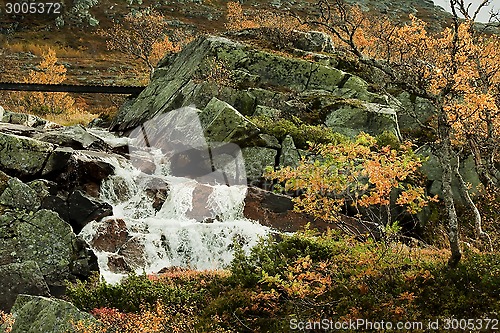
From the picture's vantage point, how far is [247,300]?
11.5 m

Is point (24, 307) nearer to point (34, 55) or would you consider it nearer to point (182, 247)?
point (182, 247)

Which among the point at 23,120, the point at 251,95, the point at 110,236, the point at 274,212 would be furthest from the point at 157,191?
the point at 23,120

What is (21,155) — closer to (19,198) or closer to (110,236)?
(19,198)

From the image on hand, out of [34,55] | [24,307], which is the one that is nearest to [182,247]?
[24,307]

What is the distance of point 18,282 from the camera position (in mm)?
12047

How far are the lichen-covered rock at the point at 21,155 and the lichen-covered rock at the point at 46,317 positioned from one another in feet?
39.1

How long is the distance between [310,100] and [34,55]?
79882mm

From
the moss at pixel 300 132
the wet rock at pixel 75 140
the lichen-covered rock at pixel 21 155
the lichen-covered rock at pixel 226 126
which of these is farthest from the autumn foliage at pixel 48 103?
the moss at pixel 300 132

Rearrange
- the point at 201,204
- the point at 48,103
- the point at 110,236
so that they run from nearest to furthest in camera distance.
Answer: the point at 110,236 → the point at 201,204 → the point at 48,103

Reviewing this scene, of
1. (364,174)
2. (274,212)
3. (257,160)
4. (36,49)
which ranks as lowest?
(36,49)

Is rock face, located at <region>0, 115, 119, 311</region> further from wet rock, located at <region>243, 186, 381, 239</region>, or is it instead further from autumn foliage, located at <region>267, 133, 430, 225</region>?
autumn foliage, located at <region>267, 133, 430, 225</region>

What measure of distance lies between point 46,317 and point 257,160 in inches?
597

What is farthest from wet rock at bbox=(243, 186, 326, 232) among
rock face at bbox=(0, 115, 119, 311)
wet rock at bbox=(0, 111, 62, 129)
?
wet rock at bbox=(0, 111, 62, 129)

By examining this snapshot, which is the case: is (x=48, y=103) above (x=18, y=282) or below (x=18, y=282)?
below
